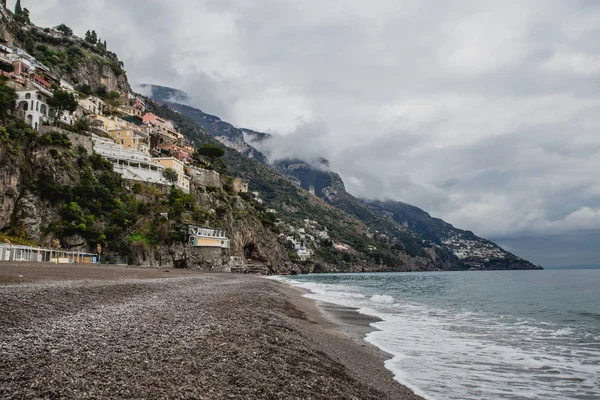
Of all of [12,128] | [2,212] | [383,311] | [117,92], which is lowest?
[383,311]

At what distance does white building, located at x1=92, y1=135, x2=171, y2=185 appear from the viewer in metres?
65.9

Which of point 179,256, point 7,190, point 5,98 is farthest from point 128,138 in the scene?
point 7,190

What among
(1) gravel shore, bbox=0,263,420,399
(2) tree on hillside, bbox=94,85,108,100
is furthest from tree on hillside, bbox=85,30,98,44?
(1) gravel shore, bbox=0,263,420,399

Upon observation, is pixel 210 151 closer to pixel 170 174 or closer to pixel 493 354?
pixel 170 174

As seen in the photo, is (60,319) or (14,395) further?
(60,319)

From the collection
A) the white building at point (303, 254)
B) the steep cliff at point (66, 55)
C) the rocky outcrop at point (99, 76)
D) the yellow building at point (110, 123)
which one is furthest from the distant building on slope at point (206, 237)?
the white building at point (303, 254)

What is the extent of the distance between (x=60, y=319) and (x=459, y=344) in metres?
13.7

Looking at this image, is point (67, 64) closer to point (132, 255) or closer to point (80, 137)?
point (80, 137)

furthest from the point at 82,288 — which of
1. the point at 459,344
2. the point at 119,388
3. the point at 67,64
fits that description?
the point at 67,64

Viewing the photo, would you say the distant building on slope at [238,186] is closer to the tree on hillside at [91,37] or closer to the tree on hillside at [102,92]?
the tree on hillside at [102,92]

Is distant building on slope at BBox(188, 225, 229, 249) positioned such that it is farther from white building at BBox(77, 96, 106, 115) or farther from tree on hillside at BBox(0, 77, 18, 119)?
white building at BBox(77, 96, 106, 115)

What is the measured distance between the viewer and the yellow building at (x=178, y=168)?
7460cm

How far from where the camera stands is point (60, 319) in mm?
9469

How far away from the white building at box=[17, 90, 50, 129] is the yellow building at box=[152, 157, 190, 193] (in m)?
19.7
